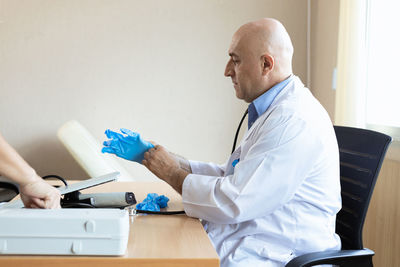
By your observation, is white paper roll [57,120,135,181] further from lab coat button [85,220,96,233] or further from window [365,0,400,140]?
lab coat button [85,220,96,233]

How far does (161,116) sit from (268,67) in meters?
2.16

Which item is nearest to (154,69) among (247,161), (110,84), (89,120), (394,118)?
(110,84)

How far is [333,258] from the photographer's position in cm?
138

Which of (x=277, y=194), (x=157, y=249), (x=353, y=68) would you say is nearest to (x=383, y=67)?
(x=353, y=68)

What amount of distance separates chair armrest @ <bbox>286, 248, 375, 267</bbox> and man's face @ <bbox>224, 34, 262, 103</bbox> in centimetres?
61

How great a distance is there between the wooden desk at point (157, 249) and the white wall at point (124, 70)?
2.28m

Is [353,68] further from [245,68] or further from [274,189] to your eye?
[274,189]

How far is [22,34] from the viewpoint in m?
3.63

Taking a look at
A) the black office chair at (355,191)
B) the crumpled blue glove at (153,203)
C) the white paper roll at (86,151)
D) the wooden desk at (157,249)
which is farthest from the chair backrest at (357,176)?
the white paper roll at (86,151)

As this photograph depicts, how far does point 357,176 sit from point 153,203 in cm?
66

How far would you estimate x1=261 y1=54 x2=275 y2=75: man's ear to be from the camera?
1.68 m

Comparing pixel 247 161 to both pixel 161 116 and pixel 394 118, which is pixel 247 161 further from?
pixel 161 116

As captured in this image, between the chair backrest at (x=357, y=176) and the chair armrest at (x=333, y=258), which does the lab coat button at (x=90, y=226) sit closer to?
the chair armrest at (x=333, y=258)

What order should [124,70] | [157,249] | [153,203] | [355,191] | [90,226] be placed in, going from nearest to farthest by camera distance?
[90,226] → [157,249] → [355,191] → [153,203] → [124,70]
